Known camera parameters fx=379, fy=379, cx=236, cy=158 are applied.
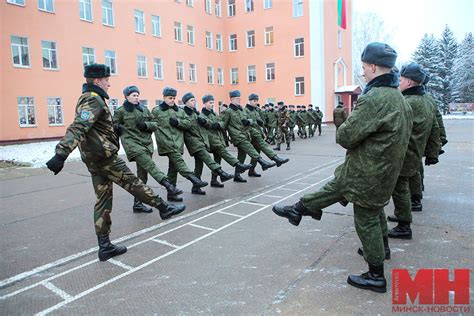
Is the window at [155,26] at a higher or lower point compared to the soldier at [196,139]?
higher

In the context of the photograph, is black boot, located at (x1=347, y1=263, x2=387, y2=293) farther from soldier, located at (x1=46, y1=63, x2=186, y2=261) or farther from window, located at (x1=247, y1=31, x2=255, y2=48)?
window, located at (x1=247, y1=31, x2=255, y2=48)

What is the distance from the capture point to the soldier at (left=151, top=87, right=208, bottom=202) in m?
6.64

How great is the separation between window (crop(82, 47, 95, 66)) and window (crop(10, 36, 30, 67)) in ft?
11.7

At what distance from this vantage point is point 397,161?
121 inches

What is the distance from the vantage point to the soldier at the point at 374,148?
9.78 ft

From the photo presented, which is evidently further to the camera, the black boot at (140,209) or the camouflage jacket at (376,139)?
the black boot at (140,209)

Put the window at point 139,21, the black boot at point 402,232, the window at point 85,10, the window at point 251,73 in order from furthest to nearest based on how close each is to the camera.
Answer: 1. the window at point 251,73
2. the window at point 139,21
3. the window at point 85,10
4. the black boot at point 402,232

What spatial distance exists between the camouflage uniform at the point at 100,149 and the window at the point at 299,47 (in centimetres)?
3203

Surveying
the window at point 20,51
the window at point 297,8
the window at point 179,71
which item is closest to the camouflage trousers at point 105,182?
the window at point 20,51

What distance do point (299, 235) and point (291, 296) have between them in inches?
61.4

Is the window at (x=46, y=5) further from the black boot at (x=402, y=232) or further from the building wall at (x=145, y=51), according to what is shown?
the black boot at (x=402, y=232)

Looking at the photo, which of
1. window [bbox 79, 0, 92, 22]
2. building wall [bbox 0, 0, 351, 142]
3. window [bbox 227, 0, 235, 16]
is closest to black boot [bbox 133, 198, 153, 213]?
building wall [bbox 0, 0, 351, 142]

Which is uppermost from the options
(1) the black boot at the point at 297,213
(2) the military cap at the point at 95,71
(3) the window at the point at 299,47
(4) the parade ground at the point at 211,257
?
(3) the window at the point at 299,47

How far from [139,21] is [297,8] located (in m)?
14.1
